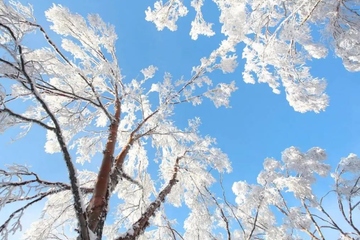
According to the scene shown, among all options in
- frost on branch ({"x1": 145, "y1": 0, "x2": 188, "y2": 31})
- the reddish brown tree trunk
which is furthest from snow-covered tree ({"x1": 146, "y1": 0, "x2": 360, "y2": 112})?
the reddish brown tree trunk

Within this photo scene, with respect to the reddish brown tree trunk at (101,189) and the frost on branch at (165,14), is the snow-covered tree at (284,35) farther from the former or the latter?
the reddish brown tree trunk at (101,189)

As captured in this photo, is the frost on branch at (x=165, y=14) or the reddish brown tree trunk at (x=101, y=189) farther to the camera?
the frost on branch at (x=165, y=14)

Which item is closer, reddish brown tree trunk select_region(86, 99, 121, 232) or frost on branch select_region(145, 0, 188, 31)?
reddish brown tree trunk select_region(86, 99, 121, 232)

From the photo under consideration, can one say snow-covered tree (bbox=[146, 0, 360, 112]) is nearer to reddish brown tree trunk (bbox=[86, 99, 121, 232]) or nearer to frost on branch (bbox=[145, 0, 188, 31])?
frost on branch (bbox=[145, 0, 188, 31])

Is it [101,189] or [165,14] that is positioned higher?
[165,14]

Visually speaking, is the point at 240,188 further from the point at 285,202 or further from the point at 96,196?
the point at 96,196

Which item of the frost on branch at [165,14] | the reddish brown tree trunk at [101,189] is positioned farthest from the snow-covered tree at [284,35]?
the reddish brown tree trunk at [101,189]

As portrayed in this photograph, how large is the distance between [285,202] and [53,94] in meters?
6.19

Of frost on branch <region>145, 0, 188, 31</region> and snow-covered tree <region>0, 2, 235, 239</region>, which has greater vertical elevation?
frost on branch <region>145, 0, 188, 31</region>

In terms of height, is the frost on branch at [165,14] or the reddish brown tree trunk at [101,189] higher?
the frost on branch at [165,14]

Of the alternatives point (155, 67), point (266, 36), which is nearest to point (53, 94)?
point (155, 67)

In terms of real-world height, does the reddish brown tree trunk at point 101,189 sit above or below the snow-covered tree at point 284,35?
below

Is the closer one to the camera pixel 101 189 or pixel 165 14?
pixel 101 189

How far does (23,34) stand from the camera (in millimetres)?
2387
